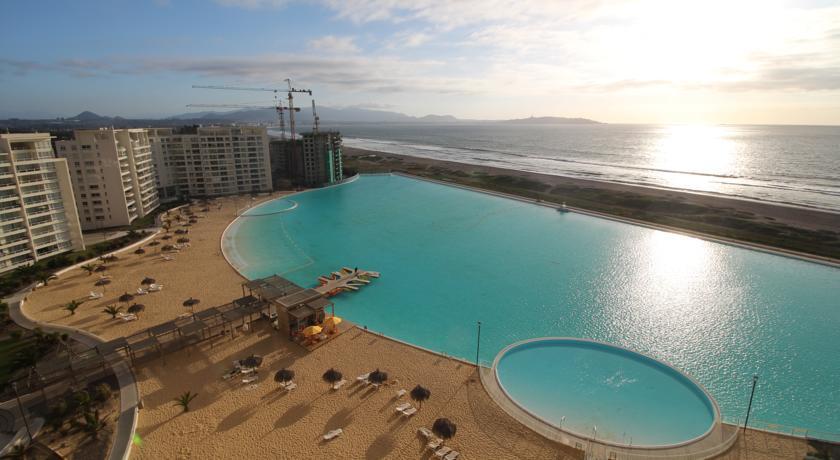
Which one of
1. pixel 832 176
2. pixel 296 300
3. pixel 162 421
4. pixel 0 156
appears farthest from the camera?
pixel 832 176

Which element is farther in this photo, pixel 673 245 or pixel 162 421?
pixel 673 245

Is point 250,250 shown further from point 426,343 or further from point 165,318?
point 426,343

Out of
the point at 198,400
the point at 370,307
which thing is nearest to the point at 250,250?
the point at 370,307

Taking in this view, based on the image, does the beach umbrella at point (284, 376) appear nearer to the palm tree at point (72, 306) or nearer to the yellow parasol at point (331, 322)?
the yellow parasol at point (331, 322)

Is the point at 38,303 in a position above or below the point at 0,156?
below

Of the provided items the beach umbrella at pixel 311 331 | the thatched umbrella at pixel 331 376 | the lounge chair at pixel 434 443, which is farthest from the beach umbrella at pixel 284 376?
the lounge chair at pixel 434 443

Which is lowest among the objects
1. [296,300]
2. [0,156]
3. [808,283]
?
[808,283]

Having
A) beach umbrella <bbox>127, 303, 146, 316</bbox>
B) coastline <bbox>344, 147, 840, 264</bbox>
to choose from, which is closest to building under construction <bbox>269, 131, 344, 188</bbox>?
coastline <bbox>344, 147, 840, 264</bbox>

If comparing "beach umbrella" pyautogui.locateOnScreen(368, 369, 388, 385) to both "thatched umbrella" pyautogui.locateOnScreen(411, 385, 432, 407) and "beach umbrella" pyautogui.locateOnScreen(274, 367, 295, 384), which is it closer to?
"thatched umbrella" pyautogui.locateOnScreen(411, 385, 432, 407)
